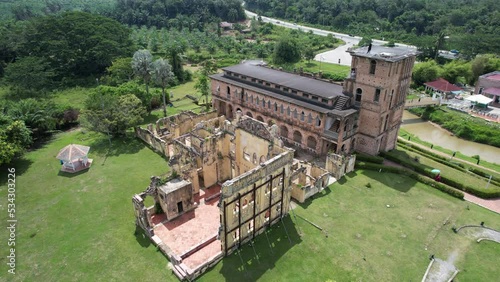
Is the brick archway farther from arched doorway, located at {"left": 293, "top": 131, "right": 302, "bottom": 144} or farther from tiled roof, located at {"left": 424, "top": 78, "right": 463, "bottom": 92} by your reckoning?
tiled roof, located at {"left": 424, "top": 78, "right": 463, "bottom": 92}

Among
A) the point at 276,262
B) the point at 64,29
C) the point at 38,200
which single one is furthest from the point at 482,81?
the point at 64,29

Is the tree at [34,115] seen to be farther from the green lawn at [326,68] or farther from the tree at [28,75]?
the green lawn at [326,68]

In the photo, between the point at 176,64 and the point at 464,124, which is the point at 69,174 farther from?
the point at 464,124

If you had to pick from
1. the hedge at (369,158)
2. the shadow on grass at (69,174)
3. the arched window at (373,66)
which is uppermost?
the arched window at (373,66)

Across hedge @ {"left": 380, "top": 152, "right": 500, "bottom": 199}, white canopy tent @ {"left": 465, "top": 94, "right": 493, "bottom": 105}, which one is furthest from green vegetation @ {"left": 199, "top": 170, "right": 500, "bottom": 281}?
white canopy tent @ {"left": 465, "top": 94, "right": 493, "bottom": 105}

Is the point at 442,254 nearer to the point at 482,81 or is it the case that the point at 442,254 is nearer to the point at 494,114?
the point at 494,114

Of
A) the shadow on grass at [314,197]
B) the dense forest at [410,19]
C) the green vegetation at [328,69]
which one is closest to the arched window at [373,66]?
the shadow on grass at [314,197]

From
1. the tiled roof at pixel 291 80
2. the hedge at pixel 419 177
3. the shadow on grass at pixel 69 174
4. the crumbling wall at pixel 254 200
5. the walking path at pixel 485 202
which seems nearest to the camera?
the crumbling wall at pixel 254 200
